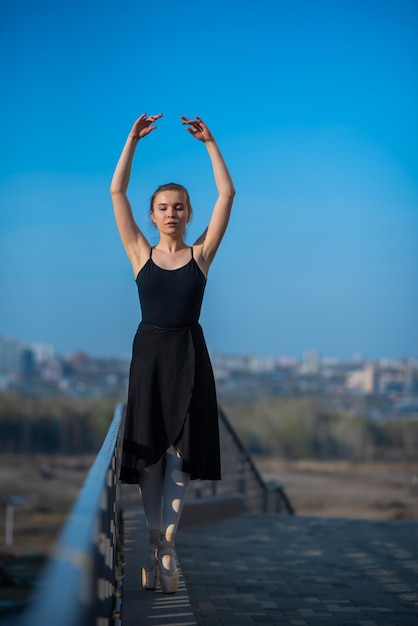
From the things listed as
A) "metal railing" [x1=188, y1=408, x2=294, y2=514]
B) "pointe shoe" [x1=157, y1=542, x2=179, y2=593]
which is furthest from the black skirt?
"metal railing" [x1=188, y1=408, x2=294, y2=514]

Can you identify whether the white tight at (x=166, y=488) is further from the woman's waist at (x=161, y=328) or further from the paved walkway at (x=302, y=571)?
the paved walkway at (x=302, y=571)

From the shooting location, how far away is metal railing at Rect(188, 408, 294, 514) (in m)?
7.34

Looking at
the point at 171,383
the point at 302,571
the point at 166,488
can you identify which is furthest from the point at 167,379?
the point at 302,571

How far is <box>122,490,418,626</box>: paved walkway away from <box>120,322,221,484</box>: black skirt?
45 centimetres

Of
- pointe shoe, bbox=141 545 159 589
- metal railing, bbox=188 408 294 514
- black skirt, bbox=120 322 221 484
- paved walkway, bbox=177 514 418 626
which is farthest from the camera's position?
metal railing, bbox=188 408 294 514

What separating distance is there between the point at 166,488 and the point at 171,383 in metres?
0.34

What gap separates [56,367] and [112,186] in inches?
2732

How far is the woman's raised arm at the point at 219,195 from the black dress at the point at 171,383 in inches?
3.9

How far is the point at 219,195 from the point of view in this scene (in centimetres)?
321

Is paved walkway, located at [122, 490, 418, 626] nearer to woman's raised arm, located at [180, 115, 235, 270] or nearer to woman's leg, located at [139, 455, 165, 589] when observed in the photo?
woman's leg, located at [139, 455, 165, 589]

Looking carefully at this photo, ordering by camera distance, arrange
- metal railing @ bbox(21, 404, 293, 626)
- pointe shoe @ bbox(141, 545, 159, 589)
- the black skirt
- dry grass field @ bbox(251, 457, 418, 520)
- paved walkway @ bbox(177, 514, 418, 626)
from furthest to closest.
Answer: dry grass field @ bbox(251, 457, 418, 520) → paved walkway @ bbox(177, 514, 418, 626) → pointe shoe @ bbox(141, 545, 159, 589) → the black skirt → metal railing @ bbox(21, 404, 293, 626)

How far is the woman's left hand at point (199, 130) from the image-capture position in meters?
3.23

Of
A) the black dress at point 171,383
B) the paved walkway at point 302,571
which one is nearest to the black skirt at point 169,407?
the black dress at point 171,383

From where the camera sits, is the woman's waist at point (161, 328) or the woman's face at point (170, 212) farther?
the woman's face at point (170, 212)
